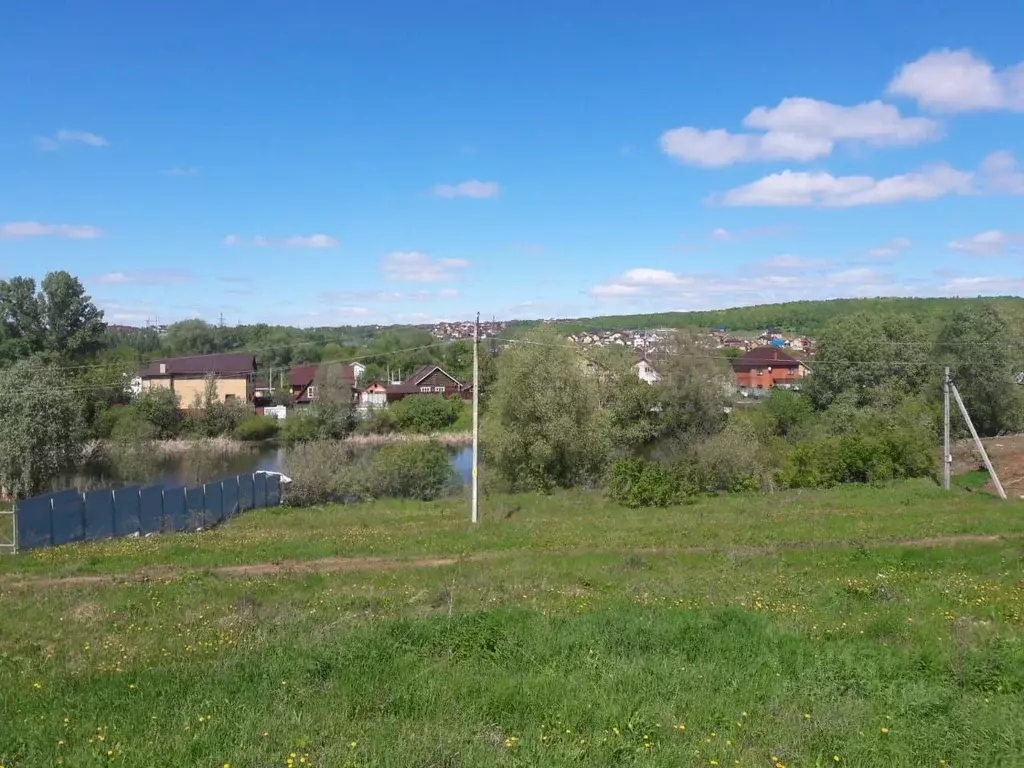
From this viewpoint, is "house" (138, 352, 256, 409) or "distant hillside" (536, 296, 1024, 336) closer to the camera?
"house" (138, 352, 256, 409)

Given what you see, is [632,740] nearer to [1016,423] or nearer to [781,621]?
[781,621]

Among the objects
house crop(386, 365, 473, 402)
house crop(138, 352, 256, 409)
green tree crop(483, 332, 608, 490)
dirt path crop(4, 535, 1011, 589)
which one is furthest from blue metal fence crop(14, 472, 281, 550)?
house crop(386, 365, 473, 402)

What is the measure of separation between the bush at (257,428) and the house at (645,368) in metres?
32.6

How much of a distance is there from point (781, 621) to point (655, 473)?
20.2 meters

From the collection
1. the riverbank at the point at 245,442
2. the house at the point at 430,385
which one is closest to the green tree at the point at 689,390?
the riverbank at the point at 245,442

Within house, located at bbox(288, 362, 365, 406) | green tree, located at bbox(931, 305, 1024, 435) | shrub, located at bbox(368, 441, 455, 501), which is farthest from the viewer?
house, located at bbox(288, 362, 365, 406)

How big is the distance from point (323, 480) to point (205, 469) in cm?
1845

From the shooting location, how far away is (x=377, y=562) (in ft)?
53.5

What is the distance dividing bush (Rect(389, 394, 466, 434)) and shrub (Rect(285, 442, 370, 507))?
105ft

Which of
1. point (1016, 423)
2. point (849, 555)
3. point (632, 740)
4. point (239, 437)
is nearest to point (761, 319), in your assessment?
point (1016, 423)

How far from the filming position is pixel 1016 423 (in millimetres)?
51312

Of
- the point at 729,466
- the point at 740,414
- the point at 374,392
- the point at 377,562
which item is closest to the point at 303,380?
the point at 374,392

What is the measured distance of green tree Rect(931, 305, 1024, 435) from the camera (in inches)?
1962

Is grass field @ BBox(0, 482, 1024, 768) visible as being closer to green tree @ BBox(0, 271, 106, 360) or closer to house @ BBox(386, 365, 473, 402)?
green tree @ BBox(0, 271, 106, 360)
